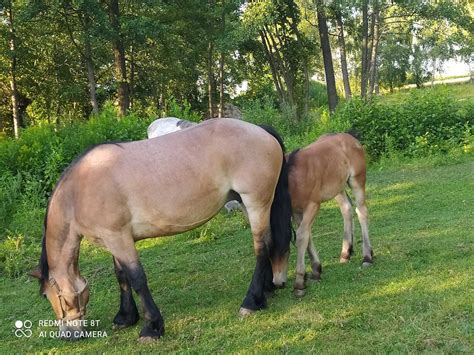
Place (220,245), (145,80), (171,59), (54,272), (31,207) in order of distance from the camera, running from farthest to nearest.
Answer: (145,80) < (171,59) < (31,207) < (220,245) < (54,272)

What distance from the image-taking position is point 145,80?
25.2m

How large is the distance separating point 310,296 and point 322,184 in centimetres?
119

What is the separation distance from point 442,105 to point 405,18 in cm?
864

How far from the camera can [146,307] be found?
12.5 ft

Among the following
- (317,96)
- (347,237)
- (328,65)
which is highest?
(328,65)

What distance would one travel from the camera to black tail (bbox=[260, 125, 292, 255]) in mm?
4449

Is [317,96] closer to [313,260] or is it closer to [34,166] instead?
[34,166]

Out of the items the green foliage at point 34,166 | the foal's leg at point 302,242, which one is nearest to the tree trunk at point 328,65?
the green foliage at point 34,166

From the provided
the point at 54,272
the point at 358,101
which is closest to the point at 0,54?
the point at 358,101

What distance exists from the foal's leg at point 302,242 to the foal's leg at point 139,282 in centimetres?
138

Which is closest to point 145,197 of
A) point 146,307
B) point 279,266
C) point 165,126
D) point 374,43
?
point 146,307

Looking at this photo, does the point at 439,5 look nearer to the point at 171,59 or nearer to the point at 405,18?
the point at 405,18

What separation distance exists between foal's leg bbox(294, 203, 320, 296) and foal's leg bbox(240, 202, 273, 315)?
42 cm

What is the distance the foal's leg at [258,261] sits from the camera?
4160mm
